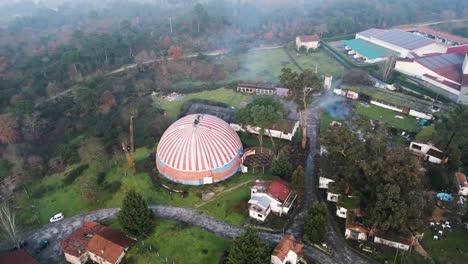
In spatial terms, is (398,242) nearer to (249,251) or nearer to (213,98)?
(249,251)

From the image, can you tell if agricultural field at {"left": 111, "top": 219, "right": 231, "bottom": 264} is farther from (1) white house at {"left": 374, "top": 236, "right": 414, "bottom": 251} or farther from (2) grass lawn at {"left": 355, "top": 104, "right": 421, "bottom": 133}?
(2) grass lawn at {"left": 355, "top": 104, "right": 421, "bottom": 133}

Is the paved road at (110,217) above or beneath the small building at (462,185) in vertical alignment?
beneath

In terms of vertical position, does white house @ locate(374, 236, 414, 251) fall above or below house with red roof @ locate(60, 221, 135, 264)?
above

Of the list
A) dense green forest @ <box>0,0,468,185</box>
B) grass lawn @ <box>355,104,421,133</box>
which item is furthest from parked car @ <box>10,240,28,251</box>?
grass lawn @ <box>355,104,421,133</box>

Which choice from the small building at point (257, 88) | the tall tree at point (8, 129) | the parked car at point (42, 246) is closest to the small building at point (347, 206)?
the parked car at point (42, 246)

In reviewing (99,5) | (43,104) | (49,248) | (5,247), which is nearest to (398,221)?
(49,248)

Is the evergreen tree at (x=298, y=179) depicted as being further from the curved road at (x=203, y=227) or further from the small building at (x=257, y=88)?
the small building at (x=257, y=88)

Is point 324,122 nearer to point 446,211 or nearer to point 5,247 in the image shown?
point 446,211
